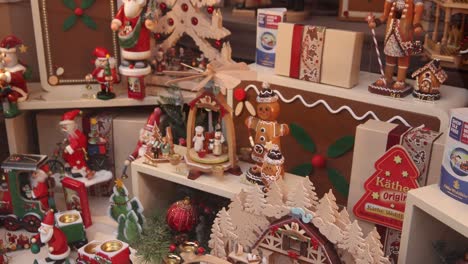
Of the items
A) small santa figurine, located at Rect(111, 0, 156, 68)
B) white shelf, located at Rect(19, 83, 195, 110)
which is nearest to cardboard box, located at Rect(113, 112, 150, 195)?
white shelf, located at Rect(19, 83, 195, 110)

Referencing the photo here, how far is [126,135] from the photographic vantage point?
150 cm

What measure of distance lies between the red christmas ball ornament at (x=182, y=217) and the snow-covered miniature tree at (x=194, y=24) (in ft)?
1.26

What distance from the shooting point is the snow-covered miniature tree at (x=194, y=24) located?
143 cm

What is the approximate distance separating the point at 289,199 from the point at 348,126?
30cm

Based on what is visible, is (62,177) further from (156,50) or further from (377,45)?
(377,45)

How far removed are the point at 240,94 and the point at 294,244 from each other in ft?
1.44

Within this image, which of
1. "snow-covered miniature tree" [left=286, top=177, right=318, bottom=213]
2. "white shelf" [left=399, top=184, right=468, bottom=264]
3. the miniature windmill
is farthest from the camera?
the miniature windmill

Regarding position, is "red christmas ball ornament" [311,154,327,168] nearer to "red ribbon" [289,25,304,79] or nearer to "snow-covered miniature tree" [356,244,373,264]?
"red ribbon" [289,25,304,79]

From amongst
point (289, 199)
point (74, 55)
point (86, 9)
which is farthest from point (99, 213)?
point (289, 199)

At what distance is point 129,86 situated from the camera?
1490 millimetres

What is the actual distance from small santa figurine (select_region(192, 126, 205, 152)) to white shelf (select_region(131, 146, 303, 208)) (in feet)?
0.20

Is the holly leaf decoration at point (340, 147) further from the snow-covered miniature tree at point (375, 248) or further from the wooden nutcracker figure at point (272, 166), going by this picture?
the snow-covered miniature tree at point (375, 248)

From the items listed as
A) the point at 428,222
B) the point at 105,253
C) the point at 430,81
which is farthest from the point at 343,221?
the point at 105,253

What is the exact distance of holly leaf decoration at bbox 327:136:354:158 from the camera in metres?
1.18
